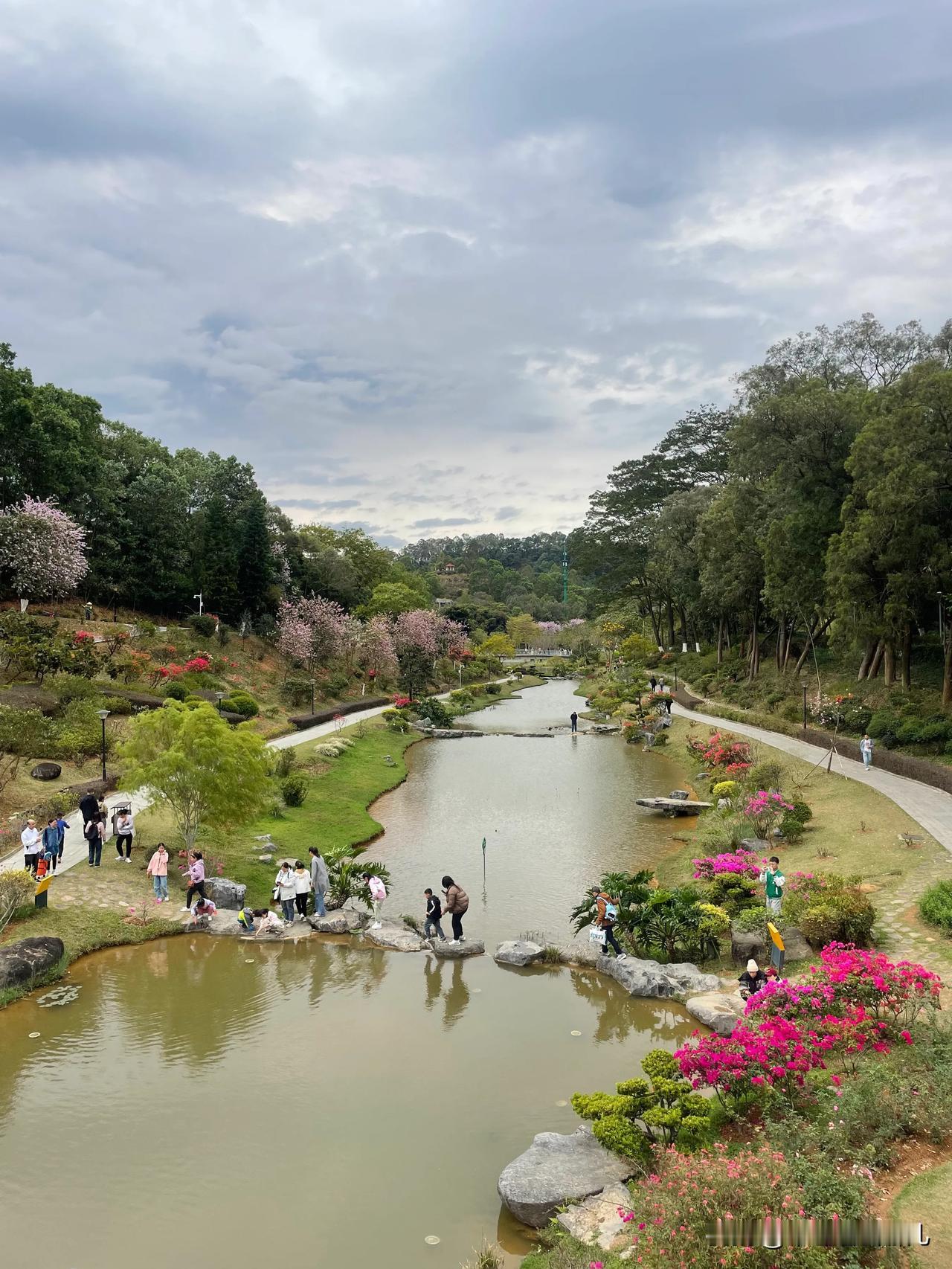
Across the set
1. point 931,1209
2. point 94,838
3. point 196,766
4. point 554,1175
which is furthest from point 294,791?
point 931,1209

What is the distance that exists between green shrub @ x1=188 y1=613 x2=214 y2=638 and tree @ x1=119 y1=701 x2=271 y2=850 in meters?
30.8

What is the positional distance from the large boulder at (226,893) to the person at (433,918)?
447 cm

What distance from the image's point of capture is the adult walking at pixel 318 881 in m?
17.6

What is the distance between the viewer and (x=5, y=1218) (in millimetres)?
8555

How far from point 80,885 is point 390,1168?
11.6 m

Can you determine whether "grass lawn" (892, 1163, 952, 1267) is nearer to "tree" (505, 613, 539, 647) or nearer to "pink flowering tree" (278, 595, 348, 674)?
"pink flowering tree" (278, 595, 348, 674)

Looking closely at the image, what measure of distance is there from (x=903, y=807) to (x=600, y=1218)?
17.7 m

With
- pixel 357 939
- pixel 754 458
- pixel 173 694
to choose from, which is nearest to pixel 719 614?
pixel 754 458

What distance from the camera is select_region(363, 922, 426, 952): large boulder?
635 inches

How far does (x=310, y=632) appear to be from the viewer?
54.3 m

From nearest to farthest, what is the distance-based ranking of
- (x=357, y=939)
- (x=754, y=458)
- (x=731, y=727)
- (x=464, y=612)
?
(x=357, y=939) → (x=754, y=458) → (x=731, y=727) → (x=464, y=612)

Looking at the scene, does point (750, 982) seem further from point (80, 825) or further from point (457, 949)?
point (80, 825)

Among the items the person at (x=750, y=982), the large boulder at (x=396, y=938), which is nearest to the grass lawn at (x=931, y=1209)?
the person at (x=750, y=982)

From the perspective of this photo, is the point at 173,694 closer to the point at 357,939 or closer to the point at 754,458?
the point at 357,939
